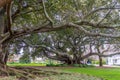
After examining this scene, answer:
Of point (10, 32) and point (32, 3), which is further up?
point (32, 3)

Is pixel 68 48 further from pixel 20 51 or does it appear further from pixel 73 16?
pixel 73 16

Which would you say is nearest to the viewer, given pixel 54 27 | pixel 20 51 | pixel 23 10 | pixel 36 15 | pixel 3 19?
pixel 54 27

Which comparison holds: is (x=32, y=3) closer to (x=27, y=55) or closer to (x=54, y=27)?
(x=54, y=27)

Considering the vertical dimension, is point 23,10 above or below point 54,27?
above

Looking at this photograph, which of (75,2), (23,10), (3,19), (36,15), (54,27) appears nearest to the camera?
(54,27)

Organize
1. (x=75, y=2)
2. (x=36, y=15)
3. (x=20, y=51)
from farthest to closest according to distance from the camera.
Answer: (x=20, y=51) → (x=36, y=15) → (x=75, y=2)

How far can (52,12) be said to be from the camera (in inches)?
491

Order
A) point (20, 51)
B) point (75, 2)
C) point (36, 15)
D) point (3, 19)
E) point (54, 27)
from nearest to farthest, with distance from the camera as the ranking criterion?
1. point (54, 27)
2. point (75, 2)
3. point (3, 19)
4. point (36, 15)
5. point (20, 51)

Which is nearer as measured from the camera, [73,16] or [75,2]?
[75,2]

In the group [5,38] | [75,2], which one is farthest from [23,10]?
[75,2]

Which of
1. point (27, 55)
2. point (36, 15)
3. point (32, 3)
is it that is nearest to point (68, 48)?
point (27, 55)

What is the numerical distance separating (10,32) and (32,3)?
1.94 metres

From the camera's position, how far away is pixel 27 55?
2781cm

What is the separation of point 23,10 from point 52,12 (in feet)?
4.66
